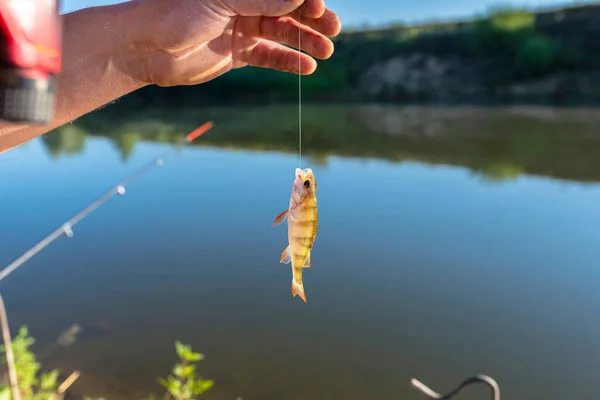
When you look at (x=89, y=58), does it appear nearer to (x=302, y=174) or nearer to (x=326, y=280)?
(x=302, y=174)

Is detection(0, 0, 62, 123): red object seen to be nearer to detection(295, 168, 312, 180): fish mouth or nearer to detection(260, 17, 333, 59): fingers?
detection(295, 168, 312, 180): fish mouth

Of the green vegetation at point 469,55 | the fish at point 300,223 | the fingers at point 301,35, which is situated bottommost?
the fish at point 300,223

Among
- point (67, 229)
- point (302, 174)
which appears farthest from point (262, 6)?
point (67, 229)

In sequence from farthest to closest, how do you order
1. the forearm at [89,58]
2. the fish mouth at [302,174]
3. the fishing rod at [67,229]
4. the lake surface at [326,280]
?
the lake surface at [326,280] → the fishing rod at [67,229] → the fish mouth at [302,174] → the forearm at [89,58]

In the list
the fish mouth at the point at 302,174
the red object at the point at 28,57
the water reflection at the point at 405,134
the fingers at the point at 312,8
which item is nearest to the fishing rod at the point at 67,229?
the fish mouth at the point at 302,174

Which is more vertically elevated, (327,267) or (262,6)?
(262,6)

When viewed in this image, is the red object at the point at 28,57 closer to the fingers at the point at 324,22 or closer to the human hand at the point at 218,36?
the human hand at the point at 218,36

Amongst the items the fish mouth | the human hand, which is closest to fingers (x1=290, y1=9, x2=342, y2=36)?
the human hand
